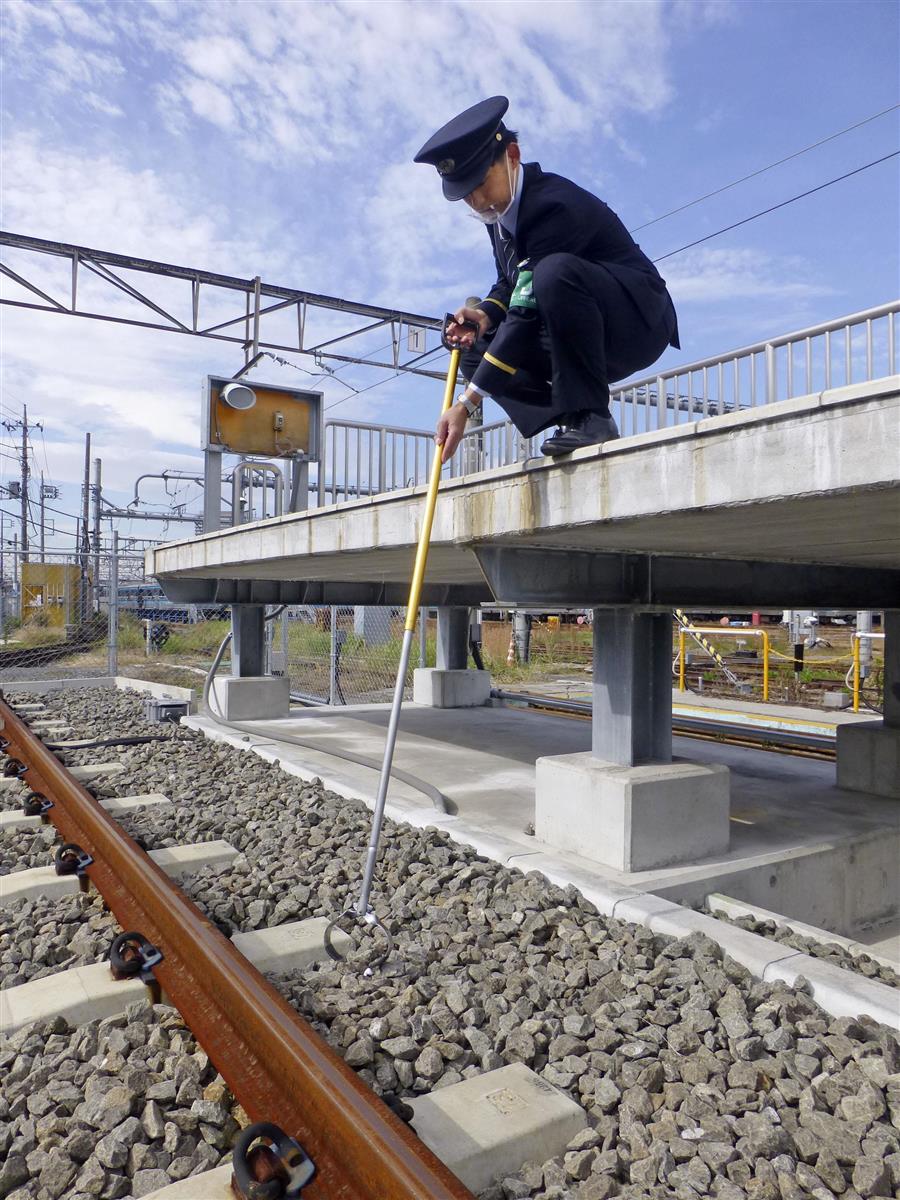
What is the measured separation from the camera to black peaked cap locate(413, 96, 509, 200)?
12.6 ft

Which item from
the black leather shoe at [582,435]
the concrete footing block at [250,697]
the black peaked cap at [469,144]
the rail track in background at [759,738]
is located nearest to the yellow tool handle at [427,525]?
the black leather shoe at [582,435]

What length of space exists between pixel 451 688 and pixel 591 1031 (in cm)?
933

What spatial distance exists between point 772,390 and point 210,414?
323 inches

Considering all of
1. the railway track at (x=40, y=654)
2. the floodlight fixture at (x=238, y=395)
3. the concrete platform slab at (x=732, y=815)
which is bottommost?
the concrete platform slab at (x=732, y=815)

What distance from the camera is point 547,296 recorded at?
3922 mm

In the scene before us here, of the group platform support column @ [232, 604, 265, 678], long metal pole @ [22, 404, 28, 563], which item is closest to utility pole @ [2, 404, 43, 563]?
long metal pole @ [22, 404, 28, 563]

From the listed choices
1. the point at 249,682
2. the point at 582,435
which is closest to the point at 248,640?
the point at 249,682

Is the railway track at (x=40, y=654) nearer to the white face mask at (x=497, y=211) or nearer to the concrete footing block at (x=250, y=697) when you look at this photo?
the concrete footing block at (x=250, y=697)

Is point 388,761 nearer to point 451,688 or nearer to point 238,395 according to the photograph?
point 238,395

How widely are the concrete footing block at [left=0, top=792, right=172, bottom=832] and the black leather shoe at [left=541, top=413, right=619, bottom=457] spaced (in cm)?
376

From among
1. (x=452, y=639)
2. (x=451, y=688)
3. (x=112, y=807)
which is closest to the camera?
(x=112, y=807)

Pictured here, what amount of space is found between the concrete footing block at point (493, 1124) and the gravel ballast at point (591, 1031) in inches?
2.2

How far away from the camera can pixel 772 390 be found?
4297 mm

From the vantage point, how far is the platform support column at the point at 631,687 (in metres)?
5.22
